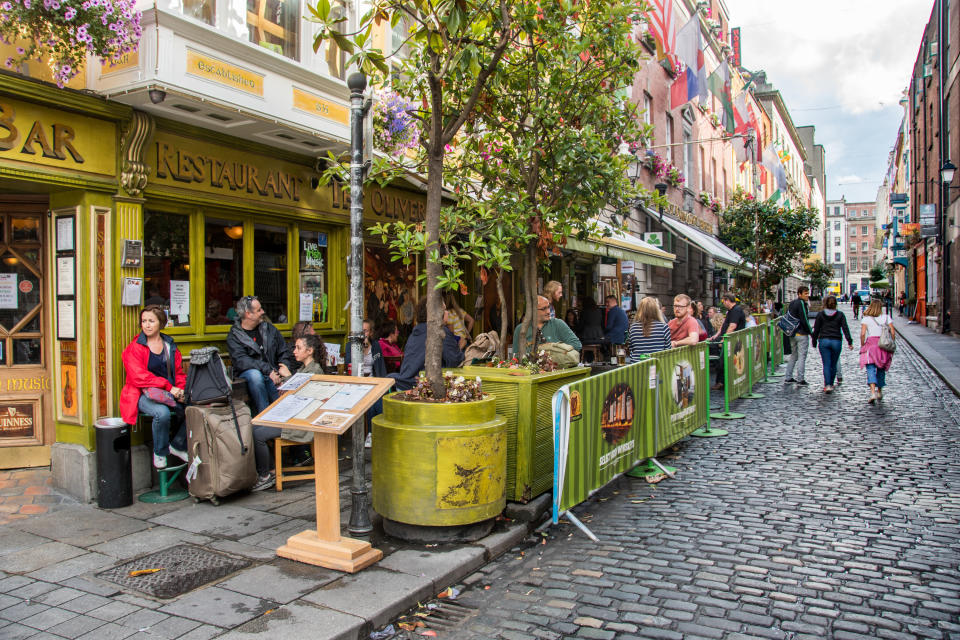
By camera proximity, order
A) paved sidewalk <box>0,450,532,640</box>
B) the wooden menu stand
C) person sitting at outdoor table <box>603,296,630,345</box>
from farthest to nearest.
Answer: person sitting at outdoor table <box>603,296,630,345</box> < the wooden menu stand < paved sidewalk <box>0,450,532,640</box>

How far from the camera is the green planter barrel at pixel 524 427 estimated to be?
5.51 meters

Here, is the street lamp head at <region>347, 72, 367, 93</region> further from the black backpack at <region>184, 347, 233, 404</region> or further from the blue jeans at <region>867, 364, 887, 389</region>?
the blue jeans at <region>867, 364, 887, 389</region>

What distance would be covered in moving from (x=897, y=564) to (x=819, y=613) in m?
1.09

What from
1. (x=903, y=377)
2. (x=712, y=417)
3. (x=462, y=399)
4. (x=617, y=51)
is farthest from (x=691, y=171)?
(x=462, y=399)

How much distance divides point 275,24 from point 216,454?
14.7 feet

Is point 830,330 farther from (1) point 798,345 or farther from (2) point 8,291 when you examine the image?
(2) point 8,291

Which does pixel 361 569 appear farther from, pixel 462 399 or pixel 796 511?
pixel 796 511

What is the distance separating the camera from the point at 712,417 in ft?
33.8

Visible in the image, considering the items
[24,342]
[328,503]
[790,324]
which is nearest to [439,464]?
[328,503]

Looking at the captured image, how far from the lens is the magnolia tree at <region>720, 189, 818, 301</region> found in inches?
1010

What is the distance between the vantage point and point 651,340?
29.1 ft

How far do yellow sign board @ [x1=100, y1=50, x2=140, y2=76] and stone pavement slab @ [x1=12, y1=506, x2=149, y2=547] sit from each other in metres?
3.66

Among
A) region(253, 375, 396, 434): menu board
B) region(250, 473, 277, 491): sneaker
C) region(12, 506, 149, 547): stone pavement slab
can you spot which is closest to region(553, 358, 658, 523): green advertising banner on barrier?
region(253, 375, 396, 434): menu board

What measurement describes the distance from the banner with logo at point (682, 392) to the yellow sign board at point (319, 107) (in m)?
4.32
